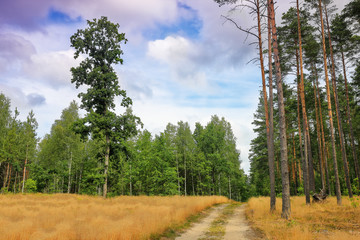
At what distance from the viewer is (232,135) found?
46.5m

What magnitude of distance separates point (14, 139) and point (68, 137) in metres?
7.86

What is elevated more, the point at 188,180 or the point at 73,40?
the point at 73,40

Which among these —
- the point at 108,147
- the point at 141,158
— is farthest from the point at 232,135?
the point at 108,147

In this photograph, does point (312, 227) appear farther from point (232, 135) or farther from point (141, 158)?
point (232, 135)

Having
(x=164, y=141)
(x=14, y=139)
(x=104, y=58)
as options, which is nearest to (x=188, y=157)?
(x=164, y=141)

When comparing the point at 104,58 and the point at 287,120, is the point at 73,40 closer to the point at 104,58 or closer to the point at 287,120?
the point at 104,58

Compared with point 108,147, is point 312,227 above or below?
below

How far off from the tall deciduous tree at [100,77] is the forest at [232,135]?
9 cm

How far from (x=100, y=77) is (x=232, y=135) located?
34.4 meters

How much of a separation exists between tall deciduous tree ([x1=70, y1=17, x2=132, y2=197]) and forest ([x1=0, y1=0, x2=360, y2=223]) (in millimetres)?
93

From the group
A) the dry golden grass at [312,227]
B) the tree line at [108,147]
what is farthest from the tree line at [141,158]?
the dry golden grass at [312,227]

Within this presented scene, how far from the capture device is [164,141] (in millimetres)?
35438

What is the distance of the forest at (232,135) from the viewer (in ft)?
53.5

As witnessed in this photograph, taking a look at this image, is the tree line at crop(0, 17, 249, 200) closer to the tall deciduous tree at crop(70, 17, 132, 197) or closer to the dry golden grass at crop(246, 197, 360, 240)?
the tall deciduous tree at crop(70, 17, 132, 197)
